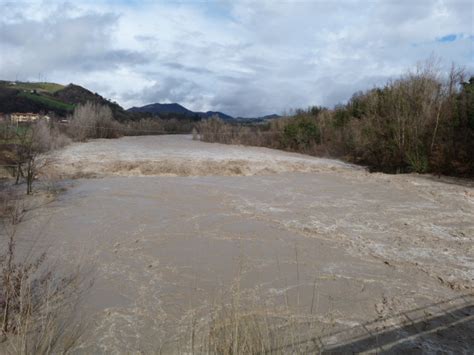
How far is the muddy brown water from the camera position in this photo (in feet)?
15.4

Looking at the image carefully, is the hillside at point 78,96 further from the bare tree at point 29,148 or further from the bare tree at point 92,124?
the bare tree at point 29,148

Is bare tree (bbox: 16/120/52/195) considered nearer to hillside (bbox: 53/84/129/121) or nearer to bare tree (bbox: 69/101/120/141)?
A: bare tree (bbox: 69/101/120/141)

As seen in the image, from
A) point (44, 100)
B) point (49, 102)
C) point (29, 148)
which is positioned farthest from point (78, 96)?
point (29, 148)

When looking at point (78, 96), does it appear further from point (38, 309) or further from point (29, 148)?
point (38, 309)

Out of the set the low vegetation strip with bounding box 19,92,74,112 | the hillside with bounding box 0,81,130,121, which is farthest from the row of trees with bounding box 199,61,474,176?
the low vegetation strip with bounding box 19,92,74,112

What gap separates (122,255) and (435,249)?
4.92 meters

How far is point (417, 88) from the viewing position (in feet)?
49.9

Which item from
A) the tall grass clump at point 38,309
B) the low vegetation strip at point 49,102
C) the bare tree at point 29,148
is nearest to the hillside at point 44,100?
the low vegetation strip at point 49,102

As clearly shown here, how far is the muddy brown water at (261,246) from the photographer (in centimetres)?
468

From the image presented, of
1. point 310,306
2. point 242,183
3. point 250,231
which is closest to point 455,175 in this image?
point 242,183

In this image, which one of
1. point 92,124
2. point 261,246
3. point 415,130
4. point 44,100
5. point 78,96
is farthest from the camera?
point 78,96

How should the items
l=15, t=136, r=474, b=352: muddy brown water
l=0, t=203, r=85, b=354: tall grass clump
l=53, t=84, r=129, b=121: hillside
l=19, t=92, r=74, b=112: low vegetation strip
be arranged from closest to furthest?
l=0, t=203, r=85, b=354: tall grass clump < l=15, t=136, r=474, b=352: muddy brown water < l=19, t=92, r=74, b=112: low vegetation strip < l=53, t=84, r=129, b=121: hillside

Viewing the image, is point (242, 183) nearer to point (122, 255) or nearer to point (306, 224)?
point (306, 224)

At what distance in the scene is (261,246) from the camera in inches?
269
